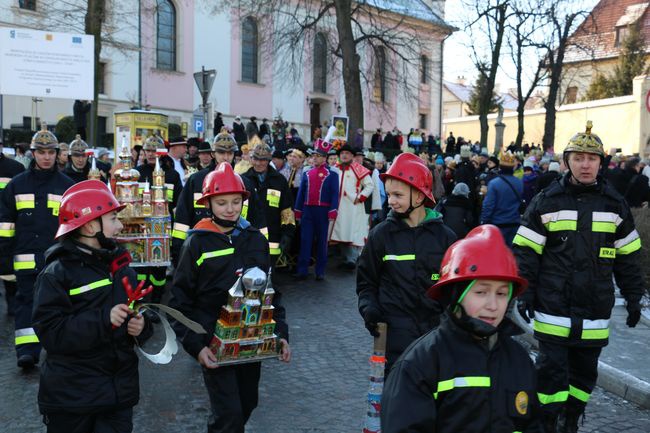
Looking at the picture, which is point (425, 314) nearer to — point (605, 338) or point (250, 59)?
point (605, 338)

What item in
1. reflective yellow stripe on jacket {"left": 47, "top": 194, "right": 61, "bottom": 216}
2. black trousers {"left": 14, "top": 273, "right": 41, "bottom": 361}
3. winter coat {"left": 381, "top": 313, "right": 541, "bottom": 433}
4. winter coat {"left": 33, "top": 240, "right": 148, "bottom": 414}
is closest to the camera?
winter coat {"left": 381, "top": 313, "right": 541, "bottom": 433}

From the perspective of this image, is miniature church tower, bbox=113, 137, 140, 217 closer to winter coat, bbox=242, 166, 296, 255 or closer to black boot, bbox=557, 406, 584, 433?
winter coat, bbox=242, 166, 296, 255

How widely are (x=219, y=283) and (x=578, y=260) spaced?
2.55 m

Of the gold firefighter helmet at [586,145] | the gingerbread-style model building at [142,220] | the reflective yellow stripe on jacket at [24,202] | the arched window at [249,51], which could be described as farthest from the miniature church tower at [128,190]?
the arched window at [249,51]

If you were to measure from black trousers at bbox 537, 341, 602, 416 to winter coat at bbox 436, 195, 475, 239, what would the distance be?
6.29 metres

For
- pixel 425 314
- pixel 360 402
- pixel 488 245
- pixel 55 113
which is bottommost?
pixel 360 402

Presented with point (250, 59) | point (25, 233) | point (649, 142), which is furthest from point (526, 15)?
point (25, 233)

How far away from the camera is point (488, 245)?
2725 mm

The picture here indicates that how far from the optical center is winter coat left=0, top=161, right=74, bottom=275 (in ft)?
22.4

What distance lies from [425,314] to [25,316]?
4.25 meters

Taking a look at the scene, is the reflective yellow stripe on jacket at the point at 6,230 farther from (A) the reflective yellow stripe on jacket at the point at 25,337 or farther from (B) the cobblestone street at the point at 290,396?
(B) the cobblestone street at the point at 290,396

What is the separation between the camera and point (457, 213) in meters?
11.5

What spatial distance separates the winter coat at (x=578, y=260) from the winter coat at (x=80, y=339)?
9.41ft

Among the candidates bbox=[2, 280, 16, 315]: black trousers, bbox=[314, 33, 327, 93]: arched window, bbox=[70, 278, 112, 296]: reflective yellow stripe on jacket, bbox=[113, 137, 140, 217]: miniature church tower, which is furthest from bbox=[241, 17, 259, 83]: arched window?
bbox=[70, 278, 112, 296]: reflective yellow stripe on jacket
